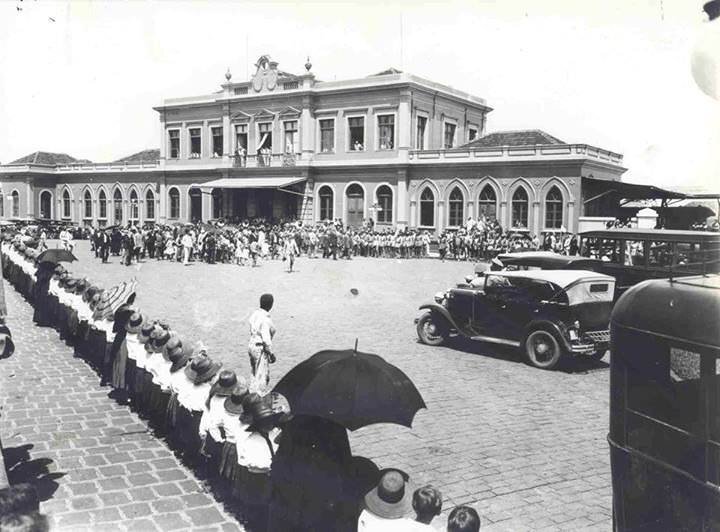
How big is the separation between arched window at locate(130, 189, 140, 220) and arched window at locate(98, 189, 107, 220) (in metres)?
3.05

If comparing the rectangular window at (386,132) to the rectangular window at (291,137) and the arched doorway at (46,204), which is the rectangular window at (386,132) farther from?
the arched doorway at (46,204)

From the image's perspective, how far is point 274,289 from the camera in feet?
62.9

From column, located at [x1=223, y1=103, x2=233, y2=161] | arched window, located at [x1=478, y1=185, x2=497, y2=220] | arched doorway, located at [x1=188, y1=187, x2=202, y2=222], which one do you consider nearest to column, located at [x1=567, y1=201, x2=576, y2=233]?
arched window, located at [x1=478, y1=185, x2=497, y2=220]

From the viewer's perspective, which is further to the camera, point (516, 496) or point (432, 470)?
point (432, 470)

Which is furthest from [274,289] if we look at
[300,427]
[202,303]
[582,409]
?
[300,427]

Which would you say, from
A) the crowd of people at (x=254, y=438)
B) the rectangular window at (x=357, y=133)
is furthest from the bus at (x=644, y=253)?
the rectangular window at (x=357, y=133)

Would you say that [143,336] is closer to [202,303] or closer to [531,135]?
[202,303]

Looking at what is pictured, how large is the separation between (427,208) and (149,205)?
22960 millimetres

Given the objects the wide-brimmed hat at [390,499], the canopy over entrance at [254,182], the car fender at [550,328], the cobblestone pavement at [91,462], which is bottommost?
the cobblestone pavement at [91,462]

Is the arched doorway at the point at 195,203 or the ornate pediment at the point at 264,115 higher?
the ornate pediment at the point at 264,115

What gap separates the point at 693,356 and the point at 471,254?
1050 inches

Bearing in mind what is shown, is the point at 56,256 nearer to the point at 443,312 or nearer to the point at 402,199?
the point at 443,312

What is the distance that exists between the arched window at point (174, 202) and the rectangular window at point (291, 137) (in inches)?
410

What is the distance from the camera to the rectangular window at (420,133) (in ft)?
123
